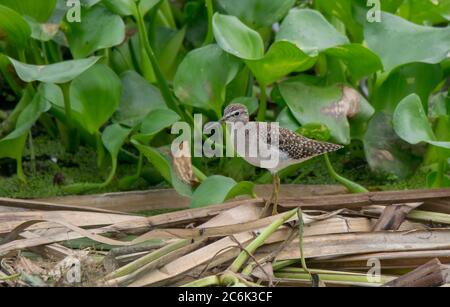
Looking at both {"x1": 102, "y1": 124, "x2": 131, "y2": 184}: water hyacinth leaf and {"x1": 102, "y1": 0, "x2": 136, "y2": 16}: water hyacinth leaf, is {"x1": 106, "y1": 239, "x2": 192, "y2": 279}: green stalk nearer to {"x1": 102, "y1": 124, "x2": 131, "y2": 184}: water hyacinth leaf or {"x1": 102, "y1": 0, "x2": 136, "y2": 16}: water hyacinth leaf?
{"x1": 102, "y1": 124, "x2": 131, "y2": 184}: water hyacinth leaf

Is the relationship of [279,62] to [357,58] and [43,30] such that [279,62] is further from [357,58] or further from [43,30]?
[43,30]

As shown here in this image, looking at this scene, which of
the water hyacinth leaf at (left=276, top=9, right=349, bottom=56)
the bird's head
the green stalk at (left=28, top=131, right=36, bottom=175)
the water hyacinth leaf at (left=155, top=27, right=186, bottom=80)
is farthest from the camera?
the water hyacinth leaf at (left=155, top=27, right=186, bottom=80)

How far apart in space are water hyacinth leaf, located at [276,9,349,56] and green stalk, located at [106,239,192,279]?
114 cm

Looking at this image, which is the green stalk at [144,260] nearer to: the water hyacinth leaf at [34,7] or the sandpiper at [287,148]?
the sandpiper at [287,148]

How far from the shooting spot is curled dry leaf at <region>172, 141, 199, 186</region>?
14.4 feet

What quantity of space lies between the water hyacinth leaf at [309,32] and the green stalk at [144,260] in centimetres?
114

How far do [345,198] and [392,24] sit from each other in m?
0.89

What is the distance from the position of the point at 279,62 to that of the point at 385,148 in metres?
0.73

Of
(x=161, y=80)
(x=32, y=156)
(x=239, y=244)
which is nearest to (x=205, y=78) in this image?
(x=161, y=80)

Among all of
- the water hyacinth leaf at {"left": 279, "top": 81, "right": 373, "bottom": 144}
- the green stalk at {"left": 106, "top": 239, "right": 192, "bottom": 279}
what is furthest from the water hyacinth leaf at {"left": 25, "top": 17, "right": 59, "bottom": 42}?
the green stalk at {"left": 106, "top": 239, "right": 192, "bottom": 279}

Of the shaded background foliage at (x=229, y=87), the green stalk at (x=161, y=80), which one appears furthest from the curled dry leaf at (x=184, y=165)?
the green stalk at (x=161, y=80)

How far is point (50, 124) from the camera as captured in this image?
5234mm

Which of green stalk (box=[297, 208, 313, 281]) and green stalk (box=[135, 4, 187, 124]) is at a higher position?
green stalk (box=[135, 4, 187, 124])
